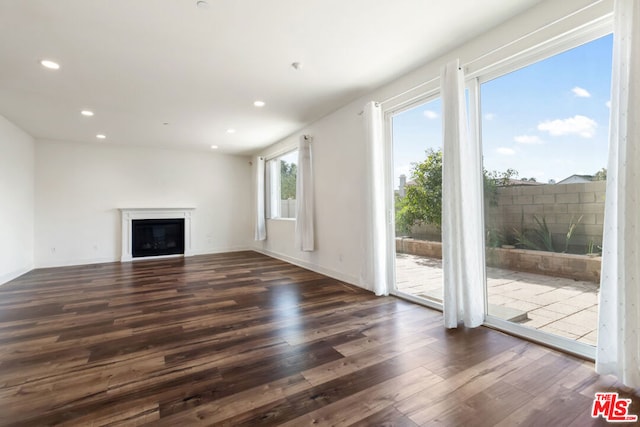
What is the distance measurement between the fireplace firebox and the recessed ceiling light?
432cm

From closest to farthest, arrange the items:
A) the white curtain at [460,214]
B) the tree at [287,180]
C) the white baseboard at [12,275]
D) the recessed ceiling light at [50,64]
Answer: the white curtain at [460,214], the recessed ceiling light at [50,64], the white baseboard at [12,275], the tree at [287,180]

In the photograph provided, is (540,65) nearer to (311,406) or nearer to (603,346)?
(603,346)

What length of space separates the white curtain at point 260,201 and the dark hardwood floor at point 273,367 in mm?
3718

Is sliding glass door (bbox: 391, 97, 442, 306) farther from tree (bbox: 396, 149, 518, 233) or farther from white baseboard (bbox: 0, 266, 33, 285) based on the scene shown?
white baseboard (bbox: 0, 266, 33, 285)

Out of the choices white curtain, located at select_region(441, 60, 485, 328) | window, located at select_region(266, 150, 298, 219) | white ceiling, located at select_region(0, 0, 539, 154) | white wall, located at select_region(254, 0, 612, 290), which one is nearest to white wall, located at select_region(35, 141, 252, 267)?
window, located at select_region(266, 150, 298, 219)

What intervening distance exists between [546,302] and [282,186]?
5.43m

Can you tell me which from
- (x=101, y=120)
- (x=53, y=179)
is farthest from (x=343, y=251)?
(x=53, y=179)

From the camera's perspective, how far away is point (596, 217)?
2.10 meters

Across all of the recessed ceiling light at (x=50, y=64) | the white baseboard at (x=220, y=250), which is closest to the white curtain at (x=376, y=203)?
the recessed ceiling light at (x=50, y=64)

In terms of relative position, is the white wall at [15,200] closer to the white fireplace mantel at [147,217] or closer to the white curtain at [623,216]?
the white fireplace mantel at [147,217]

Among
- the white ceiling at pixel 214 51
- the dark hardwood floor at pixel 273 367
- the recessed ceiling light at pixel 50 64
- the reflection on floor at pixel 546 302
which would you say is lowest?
the dark hardwood floor at pixel 273 367

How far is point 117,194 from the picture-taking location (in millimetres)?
6641

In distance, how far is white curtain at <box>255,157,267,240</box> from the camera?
7219mm

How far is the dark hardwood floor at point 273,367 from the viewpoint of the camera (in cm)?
156
